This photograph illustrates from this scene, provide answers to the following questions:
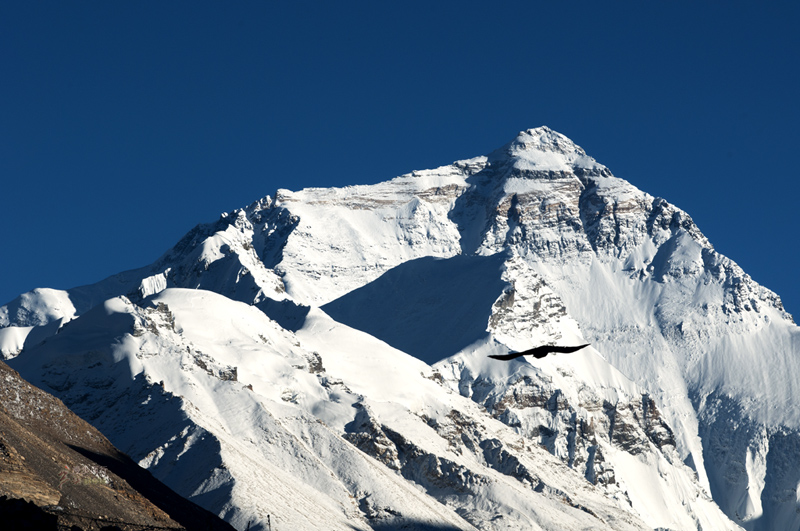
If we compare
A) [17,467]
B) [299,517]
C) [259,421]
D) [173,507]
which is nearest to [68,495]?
[17,467]

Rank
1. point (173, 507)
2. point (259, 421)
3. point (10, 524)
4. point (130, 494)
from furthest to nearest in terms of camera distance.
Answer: point (259, 421) < point (173, 507) < point (130, 494) < point (10, 524)

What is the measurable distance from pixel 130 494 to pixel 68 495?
14.7 meters

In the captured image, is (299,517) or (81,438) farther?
(299,517)

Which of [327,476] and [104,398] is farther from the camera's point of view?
[104,398]

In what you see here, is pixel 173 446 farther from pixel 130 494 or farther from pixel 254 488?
pixel 130 494

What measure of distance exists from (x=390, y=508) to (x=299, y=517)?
24.1m

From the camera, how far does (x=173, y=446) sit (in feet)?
566

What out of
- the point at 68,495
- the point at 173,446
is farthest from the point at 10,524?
the point at 173,446

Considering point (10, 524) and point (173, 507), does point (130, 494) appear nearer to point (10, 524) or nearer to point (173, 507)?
point (173, 507)

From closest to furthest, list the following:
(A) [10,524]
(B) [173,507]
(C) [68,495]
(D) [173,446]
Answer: (A) [10,524] → (C) [68,495] → (B) [173,507] → (D) [173,446]

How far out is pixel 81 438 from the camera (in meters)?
129

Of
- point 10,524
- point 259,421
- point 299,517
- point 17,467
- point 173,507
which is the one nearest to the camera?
point 10,524

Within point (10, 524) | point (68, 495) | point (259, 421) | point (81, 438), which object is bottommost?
point (10, 524)

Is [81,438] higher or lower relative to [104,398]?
lower
